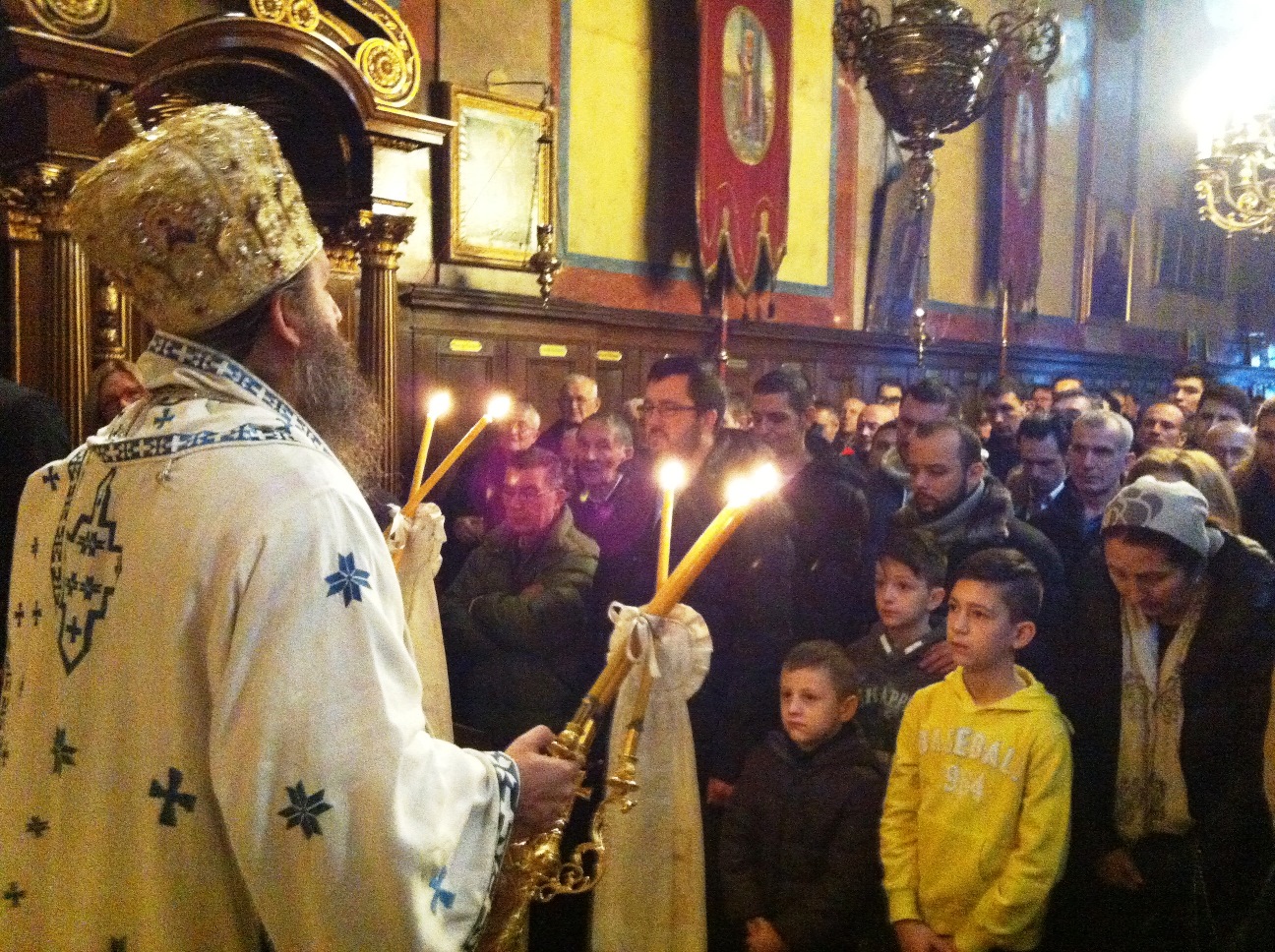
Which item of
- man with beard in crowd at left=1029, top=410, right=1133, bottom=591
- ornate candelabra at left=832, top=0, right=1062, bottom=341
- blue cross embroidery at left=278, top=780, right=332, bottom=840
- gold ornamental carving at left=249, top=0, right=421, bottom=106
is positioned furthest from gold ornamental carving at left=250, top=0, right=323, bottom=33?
blue cross embroidery at left=278, top=780, right=332, bottom=840

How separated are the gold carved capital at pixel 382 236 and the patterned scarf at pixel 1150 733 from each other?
14.5 feet

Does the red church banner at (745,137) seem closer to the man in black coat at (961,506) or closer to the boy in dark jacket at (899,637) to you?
the man in black coat at (961,506)

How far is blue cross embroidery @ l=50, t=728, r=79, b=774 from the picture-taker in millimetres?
1273

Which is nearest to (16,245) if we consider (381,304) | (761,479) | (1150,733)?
(381,304)

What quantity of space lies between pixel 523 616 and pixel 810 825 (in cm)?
113

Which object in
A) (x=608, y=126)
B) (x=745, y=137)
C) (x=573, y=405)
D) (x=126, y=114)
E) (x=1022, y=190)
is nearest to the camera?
(x=126, y=114)

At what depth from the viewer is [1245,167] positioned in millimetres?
6797

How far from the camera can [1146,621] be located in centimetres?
248

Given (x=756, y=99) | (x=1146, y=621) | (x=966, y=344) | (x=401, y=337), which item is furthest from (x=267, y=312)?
(x=966, y=344)

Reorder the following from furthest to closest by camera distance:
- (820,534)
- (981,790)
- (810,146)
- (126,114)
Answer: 1. (810,146)
2. (126,114)
3. (820,534)
4. (981,790)

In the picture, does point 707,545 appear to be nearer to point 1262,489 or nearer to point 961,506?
A: point 961,506

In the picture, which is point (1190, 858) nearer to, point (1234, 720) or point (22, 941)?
point (1234, 720)

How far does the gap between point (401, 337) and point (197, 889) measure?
554 cm

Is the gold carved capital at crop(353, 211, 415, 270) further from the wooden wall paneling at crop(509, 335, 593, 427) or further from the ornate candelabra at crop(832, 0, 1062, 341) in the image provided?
the ornate candelabra at crop(832, 0, 1062, 341)
